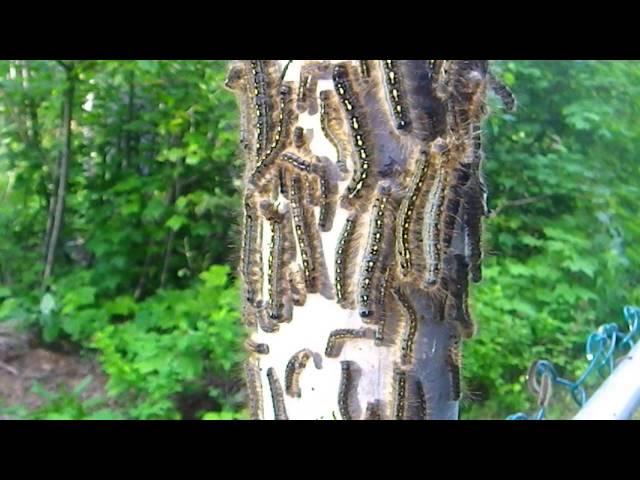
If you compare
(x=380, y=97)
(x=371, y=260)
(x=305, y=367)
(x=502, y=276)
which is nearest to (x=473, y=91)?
(x=380, y=97)

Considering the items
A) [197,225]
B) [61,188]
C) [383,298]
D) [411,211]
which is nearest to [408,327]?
[383,298]

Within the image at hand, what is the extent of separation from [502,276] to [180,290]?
151 cm

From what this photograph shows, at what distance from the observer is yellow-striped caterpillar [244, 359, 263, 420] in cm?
108

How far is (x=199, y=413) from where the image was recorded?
3115 mm

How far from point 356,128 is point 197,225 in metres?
2.68

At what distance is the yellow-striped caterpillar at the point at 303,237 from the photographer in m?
0.96

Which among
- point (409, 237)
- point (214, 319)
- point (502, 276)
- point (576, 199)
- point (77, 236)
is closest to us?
point (409, 237)

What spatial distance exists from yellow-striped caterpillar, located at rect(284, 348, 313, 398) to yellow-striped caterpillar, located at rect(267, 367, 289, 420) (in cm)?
2

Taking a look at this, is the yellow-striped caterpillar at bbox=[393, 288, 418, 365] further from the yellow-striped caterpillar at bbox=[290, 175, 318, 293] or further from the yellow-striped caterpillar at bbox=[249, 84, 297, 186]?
the yellow-striped caterpillar at bbox=[249, 84, 297, 186]

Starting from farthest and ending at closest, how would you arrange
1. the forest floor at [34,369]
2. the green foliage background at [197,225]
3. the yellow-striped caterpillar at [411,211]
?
the forest floor at [34,369]
the green foliage background at [197,225]
the yellow-striped caterpillar at [411,211]

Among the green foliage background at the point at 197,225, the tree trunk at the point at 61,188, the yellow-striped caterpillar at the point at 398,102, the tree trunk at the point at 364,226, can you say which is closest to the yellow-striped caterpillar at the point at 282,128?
the tree trunk at the point at 364,226

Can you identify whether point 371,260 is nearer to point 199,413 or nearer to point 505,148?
point 199,413

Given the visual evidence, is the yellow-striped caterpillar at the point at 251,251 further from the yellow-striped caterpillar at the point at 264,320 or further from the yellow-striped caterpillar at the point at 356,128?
the yellow-striped caterpillar at the point at 356,128

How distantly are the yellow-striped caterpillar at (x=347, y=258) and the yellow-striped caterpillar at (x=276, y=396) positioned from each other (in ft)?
0.53
